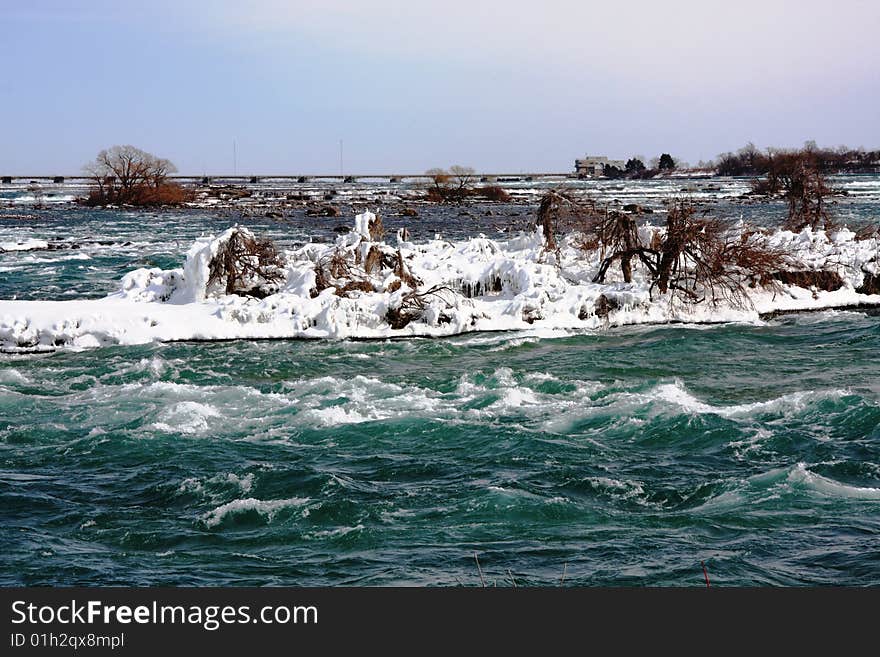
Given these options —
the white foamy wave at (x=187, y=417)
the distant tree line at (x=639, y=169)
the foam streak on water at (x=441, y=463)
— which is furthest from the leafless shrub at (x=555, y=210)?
the distant tree line at (x=639, y=169)

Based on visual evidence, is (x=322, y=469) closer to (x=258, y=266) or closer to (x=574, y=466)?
(x=574, y=466)

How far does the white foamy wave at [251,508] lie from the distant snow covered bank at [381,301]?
867 centimetres

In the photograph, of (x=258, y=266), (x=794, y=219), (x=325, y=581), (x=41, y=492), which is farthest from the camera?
(x=794, y=219)

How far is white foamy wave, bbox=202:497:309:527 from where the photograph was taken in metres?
10.0

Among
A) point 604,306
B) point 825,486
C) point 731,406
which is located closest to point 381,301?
point 604,306

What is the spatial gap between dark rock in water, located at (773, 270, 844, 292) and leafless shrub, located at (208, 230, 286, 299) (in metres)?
11.3

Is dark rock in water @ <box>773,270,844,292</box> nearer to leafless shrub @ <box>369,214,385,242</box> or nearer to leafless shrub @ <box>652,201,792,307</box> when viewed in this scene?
leafless shrub @ <box>652,201,792,307</box>

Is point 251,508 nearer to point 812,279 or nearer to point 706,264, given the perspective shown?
point 706,264

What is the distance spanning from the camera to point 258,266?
875 inches

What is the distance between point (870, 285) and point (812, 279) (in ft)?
4.55

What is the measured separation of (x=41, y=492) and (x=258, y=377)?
18.0ft

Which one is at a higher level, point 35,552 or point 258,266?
point 258,266

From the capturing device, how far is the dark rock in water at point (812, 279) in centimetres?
2228

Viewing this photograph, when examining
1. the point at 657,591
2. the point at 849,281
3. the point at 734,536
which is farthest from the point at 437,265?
the point at 657,591
